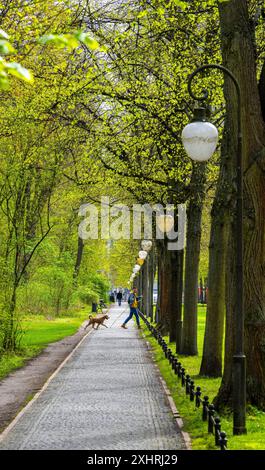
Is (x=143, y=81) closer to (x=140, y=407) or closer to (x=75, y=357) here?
(x=75, y=357)

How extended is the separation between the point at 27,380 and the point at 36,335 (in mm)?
15455

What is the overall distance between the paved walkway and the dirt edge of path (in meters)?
0.31

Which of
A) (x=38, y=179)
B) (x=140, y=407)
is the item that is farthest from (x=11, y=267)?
(x=140, y=407)

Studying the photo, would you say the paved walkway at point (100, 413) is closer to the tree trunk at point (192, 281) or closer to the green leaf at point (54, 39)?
the tree trunk at point (192, 281)

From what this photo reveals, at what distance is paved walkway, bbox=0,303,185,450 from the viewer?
33.9 feet

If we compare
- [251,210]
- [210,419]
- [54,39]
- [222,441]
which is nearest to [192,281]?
[251,210]

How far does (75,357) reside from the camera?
23875 millimetres

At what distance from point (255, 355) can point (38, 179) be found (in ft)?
43.4

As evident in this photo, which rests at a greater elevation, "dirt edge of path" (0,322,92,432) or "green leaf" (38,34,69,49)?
"green leaf" (38,34,69,49)

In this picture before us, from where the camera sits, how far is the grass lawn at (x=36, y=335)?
2203 centimetres

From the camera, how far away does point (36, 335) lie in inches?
1321
